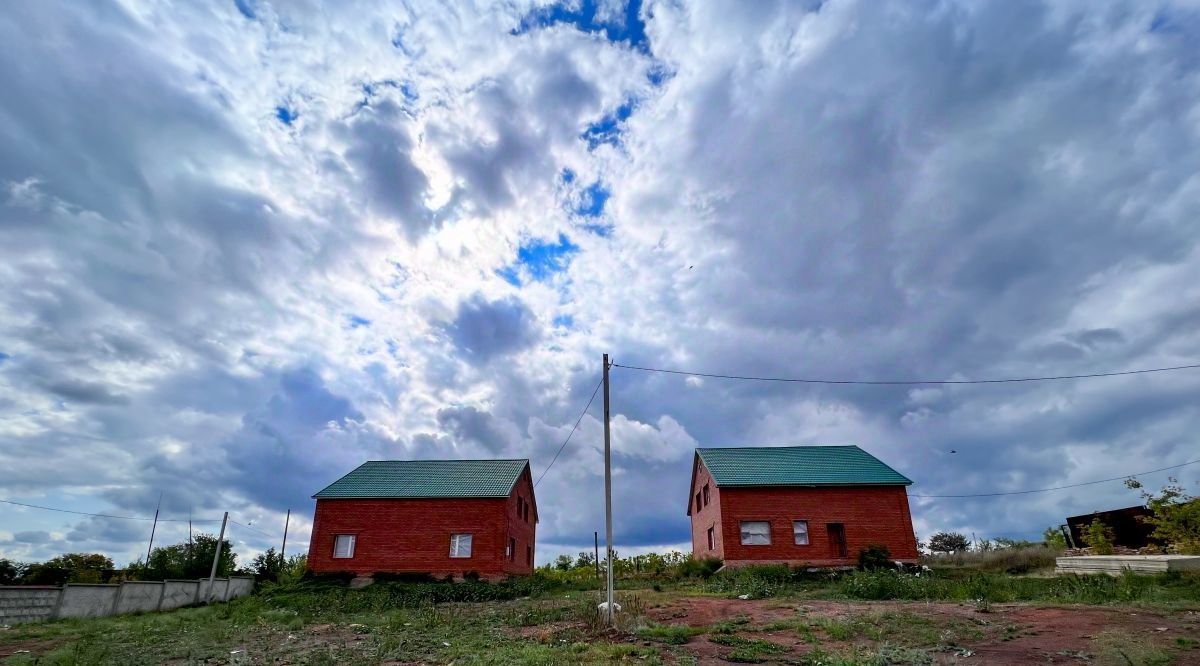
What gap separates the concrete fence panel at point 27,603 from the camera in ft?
65.8

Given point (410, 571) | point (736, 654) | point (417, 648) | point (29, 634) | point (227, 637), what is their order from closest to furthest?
point (736, 654) → point (417, 648) → point (227, 637) → point (29, 634) → point (410, 571)

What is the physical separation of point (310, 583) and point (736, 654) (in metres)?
26.6

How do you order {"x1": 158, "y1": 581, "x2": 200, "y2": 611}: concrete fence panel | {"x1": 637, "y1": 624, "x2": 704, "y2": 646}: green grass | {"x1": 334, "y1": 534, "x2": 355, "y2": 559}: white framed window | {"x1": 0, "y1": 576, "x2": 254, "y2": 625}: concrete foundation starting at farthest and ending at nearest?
1. {"x1": 334, "y1": 534, "x2": 355, "y2": 559}: white framed window
2. {"x1": 158, "y1": 581, "x2": 200, "y2": 611}: concrete fence panel
3. {"x1": 0, "y1": 576, "x2": 254, "y2": 625}: concrete foundation
4. {"x1": 637, "y1": 624, "x2": 704, "y2": 646}: green grass

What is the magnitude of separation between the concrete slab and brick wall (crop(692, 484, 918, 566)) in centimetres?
733

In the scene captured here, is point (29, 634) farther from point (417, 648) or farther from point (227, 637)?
point (417, 648)

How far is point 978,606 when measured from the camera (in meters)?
16.2

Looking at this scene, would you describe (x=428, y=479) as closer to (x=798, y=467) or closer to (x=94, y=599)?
(x=94, y=599)

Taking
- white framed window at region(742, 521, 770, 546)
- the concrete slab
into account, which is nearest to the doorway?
white framed window at region(742, 521, 770, 546)

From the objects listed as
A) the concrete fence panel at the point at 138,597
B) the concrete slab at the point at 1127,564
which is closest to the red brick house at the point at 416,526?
the concrete fence panel at the point at 138,597

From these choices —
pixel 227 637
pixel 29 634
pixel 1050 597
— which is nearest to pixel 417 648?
pixel 227 637

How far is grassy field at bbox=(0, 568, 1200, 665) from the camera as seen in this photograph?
11.1 meters

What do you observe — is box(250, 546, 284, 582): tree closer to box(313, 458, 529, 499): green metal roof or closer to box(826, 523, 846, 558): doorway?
box(313, 458, 529, 499): green metal roof

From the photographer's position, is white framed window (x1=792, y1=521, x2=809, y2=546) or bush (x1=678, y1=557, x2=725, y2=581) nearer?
bush (x1=678, y1=557, x2=725, y2=581)

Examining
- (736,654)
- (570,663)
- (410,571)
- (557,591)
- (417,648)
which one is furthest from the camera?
(410,571)
